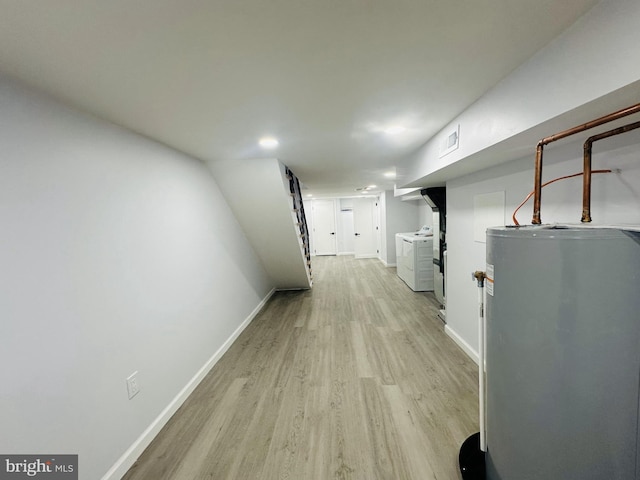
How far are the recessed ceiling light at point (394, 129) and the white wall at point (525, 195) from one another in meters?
0.84

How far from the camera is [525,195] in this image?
1678mm

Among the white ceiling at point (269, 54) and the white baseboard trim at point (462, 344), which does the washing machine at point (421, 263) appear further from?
the white ceiling at point (269, 54)

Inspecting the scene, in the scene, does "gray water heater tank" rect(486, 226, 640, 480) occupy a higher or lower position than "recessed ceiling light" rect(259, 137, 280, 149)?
lower

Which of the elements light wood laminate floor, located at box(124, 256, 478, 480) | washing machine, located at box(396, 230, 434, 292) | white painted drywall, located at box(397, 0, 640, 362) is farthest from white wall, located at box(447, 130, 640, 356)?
washing machine, located at box(396, 230, 434, 292)

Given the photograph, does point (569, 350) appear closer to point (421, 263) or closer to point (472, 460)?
point (472, 460)

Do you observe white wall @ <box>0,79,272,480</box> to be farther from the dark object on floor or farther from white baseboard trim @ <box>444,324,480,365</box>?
white baseboard trim @ <box>444,324,480,365</box>

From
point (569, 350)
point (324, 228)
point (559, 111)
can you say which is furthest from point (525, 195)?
point (324, 228)

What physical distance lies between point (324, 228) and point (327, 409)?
7156 millimetres

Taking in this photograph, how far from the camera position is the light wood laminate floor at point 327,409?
1410mm

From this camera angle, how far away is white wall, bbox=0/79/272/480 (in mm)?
1014

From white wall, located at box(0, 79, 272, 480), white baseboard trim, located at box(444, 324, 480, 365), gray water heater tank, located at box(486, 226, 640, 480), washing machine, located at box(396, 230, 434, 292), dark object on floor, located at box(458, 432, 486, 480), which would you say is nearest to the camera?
gray water heater tank, located at box(486, 226, 640, 480)

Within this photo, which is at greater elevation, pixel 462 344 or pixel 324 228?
pixel 324 228

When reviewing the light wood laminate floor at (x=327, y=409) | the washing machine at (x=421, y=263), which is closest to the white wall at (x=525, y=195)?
the light wood laminate floor at (x=327, y=409)

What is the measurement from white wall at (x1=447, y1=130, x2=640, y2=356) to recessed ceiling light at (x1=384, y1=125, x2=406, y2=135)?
84 cm
